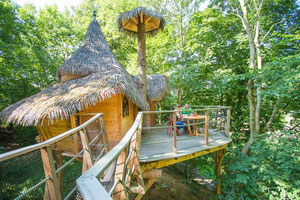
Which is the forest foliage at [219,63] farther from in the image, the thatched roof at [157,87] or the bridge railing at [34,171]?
the bridge railing at [34,171]

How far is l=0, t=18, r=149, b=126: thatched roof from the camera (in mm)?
3775

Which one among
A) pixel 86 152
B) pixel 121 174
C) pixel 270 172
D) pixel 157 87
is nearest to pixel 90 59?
pixel 157 87

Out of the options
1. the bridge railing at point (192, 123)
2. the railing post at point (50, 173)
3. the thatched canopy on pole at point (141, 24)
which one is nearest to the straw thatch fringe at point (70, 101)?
the thatched canopy on pole at point (141, 24)

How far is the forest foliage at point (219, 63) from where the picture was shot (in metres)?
4.49

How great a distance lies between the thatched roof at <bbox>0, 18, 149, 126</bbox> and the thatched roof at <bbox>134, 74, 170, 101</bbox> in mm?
2148

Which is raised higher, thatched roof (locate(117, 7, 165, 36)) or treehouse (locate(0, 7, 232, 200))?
thatched roof (locate(117, 7, 165, 36))

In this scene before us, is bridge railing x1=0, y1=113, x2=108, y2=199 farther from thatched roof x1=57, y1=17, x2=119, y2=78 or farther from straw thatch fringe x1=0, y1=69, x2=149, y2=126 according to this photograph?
thatched roof x1=57, y1=17, x2=119, y2=78

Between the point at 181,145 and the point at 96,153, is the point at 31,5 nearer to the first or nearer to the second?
the point at 96,153

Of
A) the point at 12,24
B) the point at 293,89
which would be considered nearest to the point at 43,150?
the point at 293,89

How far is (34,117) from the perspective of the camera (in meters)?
3.74

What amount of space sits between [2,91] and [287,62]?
545 inches

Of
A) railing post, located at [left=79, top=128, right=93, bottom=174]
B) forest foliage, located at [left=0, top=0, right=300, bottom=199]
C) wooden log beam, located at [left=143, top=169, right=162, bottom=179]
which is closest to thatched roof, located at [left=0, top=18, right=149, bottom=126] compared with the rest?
railing post, located at [left=79, top=128, right=93, bottom=174]

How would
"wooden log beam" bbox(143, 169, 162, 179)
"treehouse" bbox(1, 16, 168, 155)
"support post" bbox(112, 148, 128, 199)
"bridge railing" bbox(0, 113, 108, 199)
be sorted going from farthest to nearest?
"treehouse" bbox(1, 16, 168, 155)
"wooden log beam" bbox(143, 169, 162, 179)
"support post" bbox(112, 148, 128, 199)
"bridge railing" bbox(0, 113, 108, 199)

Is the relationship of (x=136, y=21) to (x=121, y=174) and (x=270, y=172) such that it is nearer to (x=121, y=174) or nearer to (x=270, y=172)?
(x=121, y=174)
